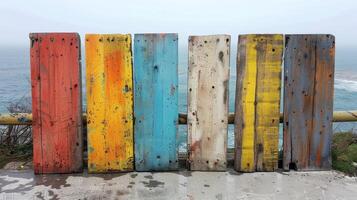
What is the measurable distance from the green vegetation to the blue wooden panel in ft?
5.99

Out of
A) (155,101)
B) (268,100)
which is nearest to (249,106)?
(268,100)

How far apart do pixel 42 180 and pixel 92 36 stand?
153 centimetres

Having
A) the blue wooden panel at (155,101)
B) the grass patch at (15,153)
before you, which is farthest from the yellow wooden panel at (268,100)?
the grass patch at (15,153)

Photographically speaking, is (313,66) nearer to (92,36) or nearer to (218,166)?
(218,166)

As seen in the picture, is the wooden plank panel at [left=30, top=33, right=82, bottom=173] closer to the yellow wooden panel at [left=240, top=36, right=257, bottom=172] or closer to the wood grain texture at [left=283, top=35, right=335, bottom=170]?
the yellow wooden panel at [left=240, top=36, right=257, bottom=172]

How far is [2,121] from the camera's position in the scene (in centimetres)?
431

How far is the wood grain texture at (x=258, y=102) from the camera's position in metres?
4.08

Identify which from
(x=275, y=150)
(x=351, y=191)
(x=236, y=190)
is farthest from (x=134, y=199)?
(x=351, y=191)

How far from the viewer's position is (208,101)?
4.14 meters

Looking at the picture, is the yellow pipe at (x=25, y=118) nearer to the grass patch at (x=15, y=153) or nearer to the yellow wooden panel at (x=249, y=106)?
the yellow wooden panel at (x=249, y=106)

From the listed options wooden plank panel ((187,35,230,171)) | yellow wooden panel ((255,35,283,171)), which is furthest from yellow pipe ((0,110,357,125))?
yellow wooden panel ((255,35,283,171))

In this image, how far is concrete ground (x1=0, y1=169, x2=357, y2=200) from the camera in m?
3.62

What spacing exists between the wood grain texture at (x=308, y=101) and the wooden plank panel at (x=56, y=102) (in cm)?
219

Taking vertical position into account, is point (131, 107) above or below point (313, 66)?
below
